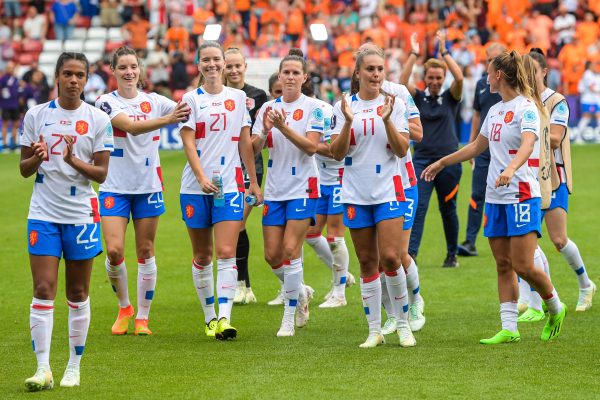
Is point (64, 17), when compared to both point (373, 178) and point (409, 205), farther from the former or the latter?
point (373, 178)

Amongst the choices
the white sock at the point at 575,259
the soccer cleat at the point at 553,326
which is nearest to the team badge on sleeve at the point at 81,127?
the soccer cleat at the point at 553,326

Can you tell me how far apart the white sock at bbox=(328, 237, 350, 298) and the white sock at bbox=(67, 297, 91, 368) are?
414cm

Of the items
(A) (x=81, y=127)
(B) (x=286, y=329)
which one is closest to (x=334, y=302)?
(B) (x=286, y=329)

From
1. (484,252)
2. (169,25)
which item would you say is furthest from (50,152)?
(169,25)

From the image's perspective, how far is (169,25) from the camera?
34.7 meters

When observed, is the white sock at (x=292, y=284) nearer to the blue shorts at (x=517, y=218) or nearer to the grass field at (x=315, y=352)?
the grass field at (x=315, y=352)

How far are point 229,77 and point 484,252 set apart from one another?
571 cm

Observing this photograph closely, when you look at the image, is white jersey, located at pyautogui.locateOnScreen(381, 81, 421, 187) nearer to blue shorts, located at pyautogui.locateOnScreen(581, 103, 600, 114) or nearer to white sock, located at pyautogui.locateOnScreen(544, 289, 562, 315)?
white sock, located at pyautogui.locateOnScreen(544, 289, 562, 315)

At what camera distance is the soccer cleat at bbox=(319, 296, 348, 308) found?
11.7 metres

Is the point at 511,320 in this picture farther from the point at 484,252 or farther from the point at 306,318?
the point at 484,252

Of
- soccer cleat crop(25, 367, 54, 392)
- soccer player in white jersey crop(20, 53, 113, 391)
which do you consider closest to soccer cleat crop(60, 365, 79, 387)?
soccer player in white jersey crop(20, 53, 113, 391)

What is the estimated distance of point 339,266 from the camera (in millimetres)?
11859

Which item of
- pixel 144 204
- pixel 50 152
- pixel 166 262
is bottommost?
pixel 166 262

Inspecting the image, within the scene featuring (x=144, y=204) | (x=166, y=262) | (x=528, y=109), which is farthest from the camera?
(x=166, y=262)
